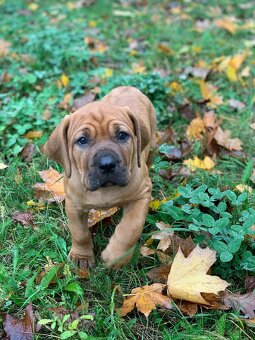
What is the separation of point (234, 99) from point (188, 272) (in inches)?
118

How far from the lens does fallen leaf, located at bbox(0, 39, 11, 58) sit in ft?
20.6

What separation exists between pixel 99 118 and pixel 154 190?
3.48 feet

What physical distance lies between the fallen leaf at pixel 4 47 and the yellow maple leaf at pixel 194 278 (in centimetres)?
410

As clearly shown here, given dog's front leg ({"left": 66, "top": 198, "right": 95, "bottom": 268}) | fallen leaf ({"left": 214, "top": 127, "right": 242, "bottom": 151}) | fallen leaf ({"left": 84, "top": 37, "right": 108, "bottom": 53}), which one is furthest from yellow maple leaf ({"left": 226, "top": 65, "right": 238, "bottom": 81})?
dog's front leg ({"left": 66, "top": 198, "right": 95, "bottom": 268})

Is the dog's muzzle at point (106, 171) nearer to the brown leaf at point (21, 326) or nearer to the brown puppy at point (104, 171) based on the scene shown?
the brown puppy at point (104, 171)

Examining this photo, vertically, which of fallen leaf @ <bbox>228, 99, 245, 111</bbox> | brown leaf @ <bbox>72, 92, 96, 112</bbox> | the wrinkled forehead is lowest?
fallen leaf @ <bbox>228, 99, 245, 111</bbox>

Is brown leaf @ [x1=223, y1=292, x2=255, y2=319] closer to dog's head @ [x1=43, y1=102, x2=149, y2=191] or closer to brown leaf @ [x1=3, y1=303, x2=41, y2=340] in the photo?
dog's head @ [x1=43, y1=102, x2=149, y2=191]

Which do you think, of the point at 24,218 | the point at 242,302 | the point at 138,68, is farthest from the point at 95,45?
the point at 242,302

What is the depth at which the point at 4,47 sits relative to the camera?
21.3 ft

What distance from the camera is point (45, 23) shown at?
766 cm

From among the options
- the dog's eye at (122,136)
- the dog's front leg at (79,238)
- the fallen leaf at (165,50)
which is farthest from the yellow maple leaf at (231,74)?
the dog's front leg at (79,238)

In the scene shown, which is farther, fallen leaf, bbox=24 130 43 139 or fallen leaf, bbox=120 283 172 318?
fallen leaf, bbox=24 130 43 139

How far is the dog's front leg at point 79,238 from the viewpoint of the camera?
3211 millimetres

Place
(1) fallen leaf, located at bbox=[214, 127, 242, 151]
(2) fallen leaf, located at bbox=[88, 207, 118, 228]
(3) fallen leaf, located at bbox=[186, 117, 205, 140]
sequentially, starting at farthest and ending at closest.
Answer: (3) fallen leaf, located at bbox=[186, 117, 205, 140], (1) fallen leaf, located at bbox=[214, 127, 242, 151], (2) fallen leaf, located at bbox=[88, 207, 118, 228]
